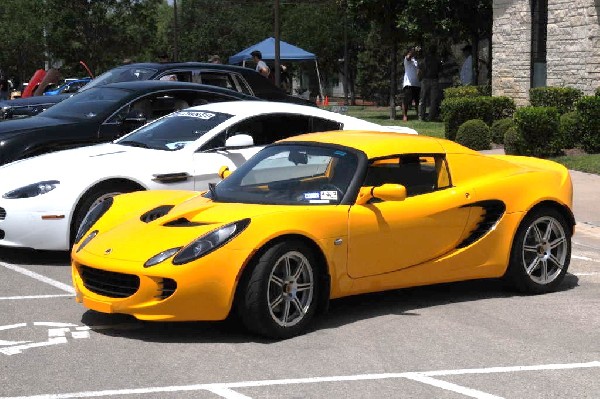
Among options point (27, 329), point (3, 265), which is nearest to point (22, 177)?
point (3, 265)

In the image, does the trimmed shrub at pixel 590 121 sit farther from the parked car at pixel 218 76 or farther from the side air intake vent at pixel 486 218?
the side air intake vent at pixel 486 218

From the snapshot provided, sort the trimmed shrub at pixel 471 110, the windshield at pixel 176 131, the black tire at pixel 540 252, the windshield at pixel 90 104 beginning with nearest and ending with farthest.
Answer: the black tire at pixel 540 252 < the windshield at pixel 176 131 < the windshield at pixel 90 104 < the trimmed shrub at pixel 471 110

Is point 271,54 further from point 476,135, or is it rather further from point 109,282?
point 109,282

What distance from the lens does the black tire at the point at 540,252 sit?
26.7 ft

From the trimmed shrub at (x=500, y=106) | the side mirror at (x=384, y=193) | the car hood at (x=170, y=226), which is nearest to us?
the car hood at (x=170, y=226)

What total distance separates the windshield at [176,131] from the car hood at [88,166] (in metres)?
0.22

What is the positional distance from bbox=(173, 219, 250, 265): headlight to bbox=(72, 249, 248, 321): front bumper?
0.15ft

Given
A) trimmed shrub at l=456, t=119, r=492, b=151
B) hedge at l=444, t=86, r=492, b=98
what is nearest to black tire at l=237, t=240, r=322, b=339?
trimmed shrub at l=456, t=119, r=492, b=151

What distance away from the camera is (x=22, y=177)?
31.2ft

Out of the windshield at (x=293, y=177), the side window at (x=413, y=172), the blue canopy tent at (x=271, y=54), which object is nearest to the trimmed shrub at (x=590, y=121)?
the side window at (x=413, y=172)

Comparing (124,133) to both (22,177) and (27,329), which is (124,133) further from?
(27,329)

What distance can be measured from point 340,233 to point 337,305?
97cm

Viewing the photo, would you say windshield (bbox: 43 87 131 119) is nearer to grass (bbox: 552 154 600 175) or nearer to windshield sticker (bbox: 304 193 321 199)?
windshield sticker (bbox: 304 193 321 199)

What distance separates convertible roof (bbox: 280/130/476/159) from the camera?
25.3ft
